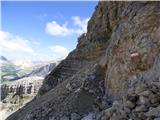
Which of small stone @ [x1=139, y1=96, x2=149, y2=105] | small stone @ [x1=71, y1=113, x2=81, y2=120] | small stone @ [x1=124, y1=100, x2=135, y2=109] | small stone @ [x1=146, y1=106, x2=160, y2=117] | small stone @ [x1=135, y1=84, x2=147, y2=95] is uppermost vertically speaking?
small stone @ [x1=135, y1=84, x2=147, y2=95]

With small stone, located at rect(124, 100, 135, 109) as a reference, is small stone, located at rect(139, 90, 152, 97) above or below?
above

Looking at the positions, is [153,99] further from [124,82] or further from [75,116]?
[75,116]

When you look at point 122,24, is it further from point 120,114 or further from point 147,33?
point 120,114

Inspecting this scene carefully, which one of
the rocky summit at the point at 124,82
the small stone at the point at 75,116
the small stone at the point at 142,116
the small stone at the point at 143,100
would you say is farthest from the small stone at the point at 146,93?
the small stone at the point at 75,116

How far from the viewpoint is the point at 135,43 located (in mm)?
16031

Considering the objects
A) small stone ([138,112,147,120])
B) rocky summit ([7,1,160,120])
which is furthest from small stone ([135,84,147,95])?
small stone ([138,112,147,120])

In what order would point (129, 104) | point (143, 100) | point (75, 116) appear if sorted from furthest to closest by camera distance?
1. point (75, 116)
2. point (129, 104)
3. point (143, 100)

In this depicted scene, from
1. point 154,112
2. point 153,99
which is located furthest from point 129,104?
point 154,112

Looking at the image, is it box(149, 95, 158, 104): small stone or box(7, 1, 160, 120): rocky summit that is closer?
box(149, 95, 158, 104): small stone

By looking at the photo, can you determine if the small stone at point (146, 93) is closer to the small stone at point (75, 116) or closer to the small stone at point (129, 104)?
the small stone at point (129, 104)

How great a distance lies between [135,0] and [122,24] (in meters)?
1.50

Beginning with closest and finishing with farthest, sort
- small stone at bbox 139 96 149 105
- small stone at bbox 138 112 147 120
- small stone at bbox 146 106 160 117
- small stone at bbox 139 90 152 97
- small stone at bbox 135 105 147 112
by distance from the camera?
small stone at bbox 146 106 160 117
small stone at bbox 138 112 147 120
small stone at bbox 135 105 147 112
small stone at bbox 139 96 149 105
small stone at bbox 139 90 152 97

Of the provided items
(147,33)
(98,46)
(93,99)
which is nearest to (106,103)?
(93,99)

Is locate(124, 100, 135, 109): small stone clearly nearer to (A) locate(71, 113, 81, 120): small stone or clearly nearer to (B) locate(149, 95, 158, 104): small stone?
(B) locate(149, 95, 158, 104): small stone
